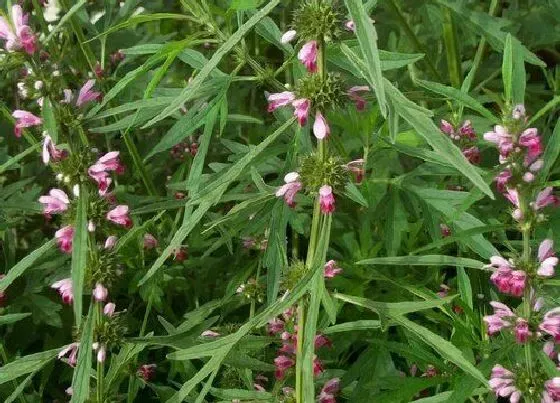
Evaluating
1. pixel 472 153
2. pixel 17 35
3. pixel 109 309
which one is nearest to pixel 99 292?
pixel 109 309

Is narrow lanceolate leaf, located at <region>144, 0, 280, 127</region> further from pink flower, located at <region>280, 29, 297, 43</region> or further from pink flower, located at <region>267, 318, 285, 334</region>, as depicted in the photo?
pink flower, located at <region>267, 318, 285, 334</region>

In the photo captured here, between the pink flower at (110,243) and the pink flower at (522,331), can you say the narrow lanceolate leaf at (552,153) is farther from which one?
the pink flower at (110,243)

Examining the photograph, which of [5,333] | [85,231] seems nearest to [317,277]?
[85,231]

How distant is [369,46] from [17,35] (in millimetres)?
781

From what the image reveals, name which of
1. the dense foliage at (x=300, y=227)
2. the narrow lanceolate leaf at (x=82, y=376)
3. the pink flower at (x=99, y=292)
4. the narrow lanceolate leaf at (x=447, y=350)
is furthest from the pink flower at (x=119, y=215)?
the narrow lanceolate leaf at (x=447, y=350)

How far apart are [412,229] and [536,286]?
1.83ft

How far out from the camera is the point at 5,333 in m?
2.59

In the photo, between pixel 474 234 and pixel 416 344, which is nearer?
pixel 474 234

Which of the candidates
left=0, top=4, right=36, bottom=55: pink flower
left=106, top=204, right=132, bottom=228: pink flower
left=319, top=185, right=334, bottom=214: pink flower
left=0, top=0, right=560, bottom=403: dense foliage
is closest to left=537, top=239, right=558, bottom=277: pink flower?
left=0, top=0, right=560, bottom=403: dense foliage

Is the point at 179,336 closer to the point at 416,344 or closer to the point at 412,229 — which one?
the point at 416,344

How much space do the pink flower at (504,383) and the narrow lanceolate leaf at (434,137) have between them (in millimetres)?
478

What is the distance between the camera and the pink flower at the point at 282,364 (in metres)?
1.83

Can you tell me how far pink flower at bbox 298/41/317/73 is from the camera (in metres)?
1.48

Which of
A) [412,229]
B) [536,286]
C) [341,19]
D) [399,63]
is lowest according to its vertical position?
[412,229]
